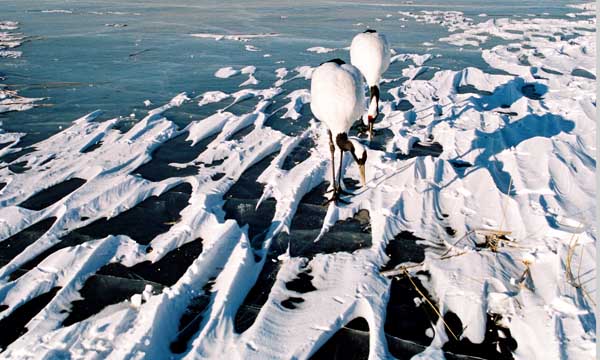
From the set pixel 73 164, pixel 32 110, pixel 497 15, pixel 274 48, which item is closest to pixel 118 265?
pixel 73 164

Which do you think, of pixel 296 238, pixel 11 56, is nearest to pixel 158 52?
pixel 11 56

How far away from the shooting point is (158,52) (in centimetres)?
1402

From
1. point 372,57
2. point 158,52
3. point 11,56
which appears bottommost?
point 158,52

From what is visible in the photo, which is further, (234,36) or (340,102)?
(234,36)

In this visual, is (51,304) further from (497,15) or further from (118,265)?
(497,15)

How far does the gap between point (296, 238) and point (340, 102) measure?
1.68 m

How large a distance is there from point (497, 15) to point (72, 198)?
22.6 meters

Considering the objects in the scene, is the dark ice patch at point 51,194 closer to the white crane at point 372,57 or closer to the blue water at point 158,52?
the blue water at point 158,52

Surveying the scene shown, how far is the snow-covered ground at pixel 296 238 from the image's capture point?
10.8 feet

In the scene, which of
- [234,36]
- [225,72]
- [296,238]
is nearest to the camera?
[296,238]

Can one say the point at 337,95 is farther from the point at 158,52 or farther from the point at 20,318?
the point at 158,52

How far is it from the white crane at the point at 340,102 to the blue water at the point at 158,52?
Result: 11.9 feet

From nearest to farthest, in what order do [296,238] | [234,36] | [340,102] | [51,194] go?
[296,238]
[340,102]
[51,194]
[234,36]

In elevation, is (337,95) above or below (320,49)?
above
